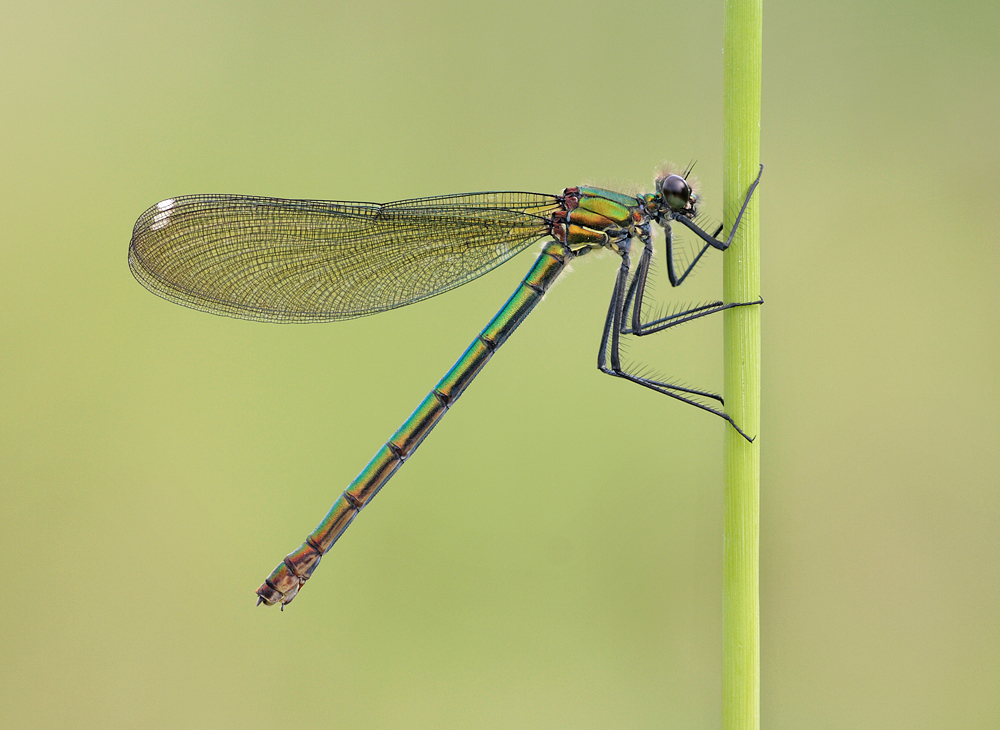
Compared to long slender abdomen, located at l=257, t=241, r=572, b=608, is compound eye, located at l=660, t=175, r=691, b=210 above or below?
above

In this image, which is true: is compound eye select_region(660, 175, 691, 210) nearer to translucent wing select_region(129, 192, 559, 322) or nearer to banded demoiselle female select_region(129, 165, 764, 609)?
banded demoiselle female select_region(129, 165, 764, 609)

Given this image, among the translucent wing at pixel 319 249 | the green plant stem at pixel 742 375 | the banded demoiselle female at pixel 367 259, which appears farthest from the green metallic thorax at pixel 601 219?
the green plant stem at pixel 742 375

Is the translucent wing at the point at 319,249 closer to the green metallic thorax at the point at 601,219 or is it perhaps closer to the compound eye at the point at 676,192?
the green metallic thorax at the point at 601,219

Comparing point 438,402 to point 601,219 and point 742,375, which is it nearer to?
point 601,219

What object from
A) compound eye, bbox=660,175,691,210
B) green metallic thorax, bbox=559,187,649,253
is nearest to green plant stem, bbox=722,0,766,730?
compound eye, bbox=660,175,691,210

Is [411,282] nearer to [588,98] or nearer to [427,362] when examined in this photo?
[427,362]

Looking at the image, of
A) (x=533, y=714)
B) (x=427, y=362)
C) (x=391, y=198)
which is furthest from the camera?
(x=391, y=198)

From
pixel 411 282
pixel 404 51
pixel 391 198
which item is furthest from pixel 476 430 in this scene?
pixel 404 51
